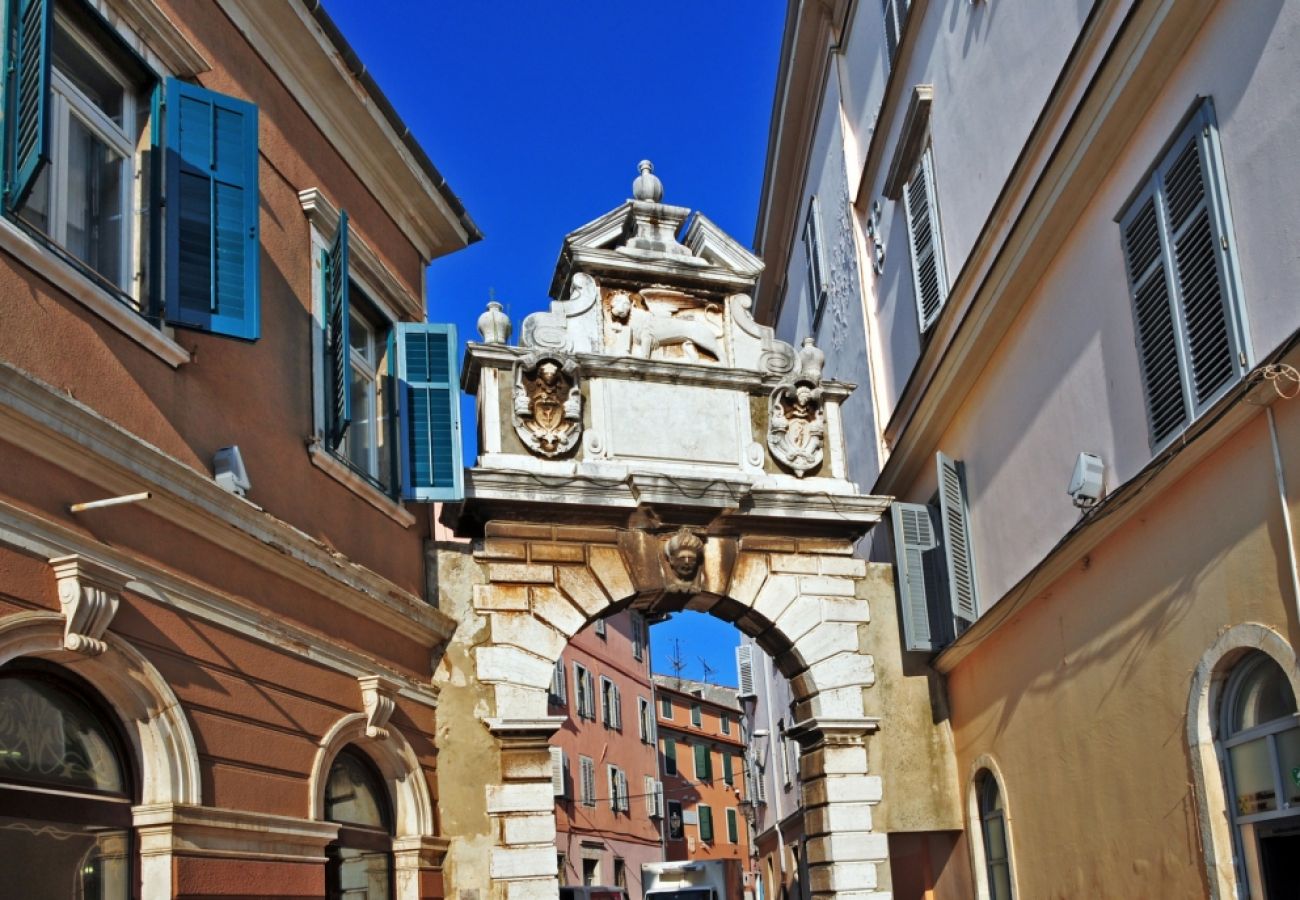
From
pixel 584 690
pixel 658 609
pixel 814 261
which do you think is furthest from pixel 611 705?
pixel 658 609

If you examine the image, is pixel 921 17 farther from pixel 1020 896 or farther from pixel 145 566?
pixel 145 566

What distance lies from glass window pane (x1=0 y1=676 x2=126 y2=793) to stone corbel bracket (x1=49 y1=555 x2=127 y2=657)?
275 millimetres

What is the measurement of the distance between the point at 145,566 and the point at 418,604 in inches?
165

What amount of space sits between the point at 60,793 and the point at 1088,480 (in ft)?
20.3

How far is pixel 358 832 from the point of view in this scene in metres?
9.80

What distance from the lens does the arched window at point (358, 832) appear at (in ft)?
30.9

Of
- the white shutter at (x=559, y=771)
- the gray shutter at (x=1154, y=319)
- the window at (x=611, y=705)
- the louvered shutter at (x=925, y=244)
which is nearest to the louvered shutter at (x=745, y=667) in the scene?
the window at (x=611, y=705)

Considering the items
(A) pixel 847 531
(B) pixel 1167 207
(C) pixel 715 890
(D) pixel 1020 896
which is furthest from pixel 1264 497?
(C) pixel 715 890

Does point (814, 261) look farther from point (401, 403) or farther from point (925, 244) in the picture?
point (401, 403)

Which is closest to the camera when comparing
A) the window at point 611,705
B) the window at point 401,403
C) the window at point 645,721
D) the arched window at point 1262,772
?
the arched window at point 1262,772

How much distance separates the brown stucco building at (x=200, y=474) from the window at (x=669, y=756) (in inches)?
1329

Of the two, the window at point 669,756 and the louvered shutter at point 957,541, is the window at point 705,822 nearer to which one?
the window at point 669,756

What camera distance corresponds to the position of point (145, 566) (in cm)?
704

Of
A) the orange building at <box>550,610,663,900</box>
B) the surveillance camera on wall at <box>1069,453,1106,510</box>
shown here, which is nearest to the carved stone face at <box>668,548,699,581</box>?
the surveillance camera on wall at <box>1069,453,1106,510</box>
